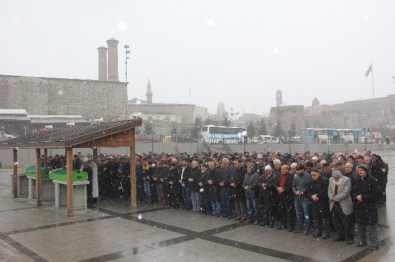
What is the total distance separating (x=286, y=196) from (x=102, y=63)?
74.6 meters

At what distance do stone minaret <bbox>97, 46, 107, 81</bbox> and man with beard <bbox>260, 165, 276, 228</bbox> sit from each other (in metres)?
71.7

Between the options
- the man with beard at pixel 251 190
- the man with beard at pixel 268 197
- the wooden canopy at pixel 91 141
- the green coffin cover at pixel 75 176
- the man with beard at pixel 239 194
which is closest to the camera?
the man with beard at pixel 268 197

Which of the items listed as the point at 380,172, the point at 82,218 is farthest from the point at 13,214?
the point at 380,172

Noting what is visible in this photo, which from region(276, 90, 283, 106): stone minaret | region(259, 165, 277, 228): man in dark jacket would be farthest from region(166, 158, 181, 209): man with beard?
region(276, 90, 283, 106): stone minaret

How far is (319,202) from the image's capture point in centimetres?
893

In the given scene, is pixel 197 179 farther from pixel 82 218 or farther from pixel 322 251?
pixel 322 251

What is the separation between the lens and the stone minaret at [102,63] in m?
76.3

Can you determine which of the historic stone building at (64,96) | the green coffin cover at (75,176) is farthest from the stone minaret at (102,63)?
the green coffin cover at (75,176)

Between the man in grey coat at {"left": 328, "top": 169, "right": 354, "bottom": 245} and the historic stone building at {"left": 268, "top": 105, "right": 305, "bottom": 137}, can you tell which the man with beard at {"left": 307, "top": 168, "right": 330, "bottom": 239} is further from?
the historic stone building at {"left": 268, "top": 105, "right": 305, "bottom": 137}

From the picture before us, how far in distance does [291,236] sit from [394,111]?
10679cm

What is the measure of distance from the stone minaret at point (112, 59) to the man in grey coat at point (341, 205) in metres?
71.0

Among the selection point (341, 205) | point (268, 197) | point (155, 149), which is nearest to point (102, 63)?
point (155, 149)

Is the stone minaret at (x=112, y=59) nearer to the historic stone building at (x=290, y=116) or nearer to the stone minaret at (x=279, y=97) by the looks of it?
the historic stone building at (x=290, y=116)

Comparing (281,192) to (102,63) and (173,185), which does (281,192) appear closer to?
(173,185)
